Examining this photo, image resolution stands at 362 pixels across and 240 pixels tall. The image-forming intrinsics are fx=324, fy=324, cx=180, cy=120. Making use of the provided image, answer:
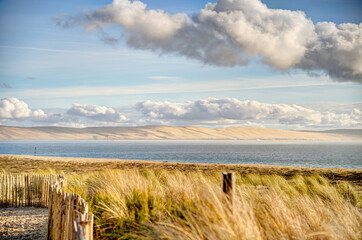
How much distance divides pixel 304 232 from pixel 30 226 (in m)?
5.96

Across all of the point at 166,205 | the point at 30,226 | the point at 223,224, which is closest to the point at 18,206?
the point at 30,226

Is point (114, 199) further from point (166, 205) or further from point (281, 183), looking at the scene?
point (281, 183)

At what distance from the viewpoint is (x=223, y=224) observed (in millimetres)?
3400

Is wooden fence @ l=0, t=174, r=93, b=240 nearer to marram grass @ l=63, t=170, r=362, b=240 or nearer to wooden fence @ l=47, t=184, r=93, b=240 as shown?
wooden fence @ l=47, t=184, r=93, b=240

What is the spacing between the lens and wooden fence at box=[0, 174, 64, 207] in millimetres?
9117

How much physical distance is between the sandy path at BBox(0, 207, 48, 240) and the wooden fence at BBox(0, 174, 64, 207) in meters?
0.27

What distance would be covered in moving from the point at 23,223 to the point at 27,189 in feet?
6.22

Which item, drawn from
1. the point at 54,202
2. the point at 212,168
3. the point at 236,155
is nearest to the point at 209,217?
the point at 54,202

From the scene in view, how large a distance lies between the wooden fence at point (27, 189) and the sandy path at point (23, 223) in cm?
27

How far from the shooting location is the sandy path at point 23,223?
6656 millimetres

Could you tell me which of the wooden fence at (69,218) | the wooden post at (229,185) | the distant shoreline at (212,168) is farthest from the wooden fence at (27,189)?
the distant shoreline at (212,168)

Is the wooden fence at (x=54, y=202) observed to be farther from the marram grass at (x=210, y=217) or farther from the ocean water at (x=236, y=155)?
the ocean water at (x=236, y=155)

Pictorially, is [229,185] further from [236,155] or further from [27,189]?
[236,155]

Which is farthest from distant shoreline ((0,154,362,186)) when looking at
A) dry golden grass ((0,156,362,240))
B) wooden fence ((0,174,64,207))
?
dry golden grass ((0,156,362,240))
